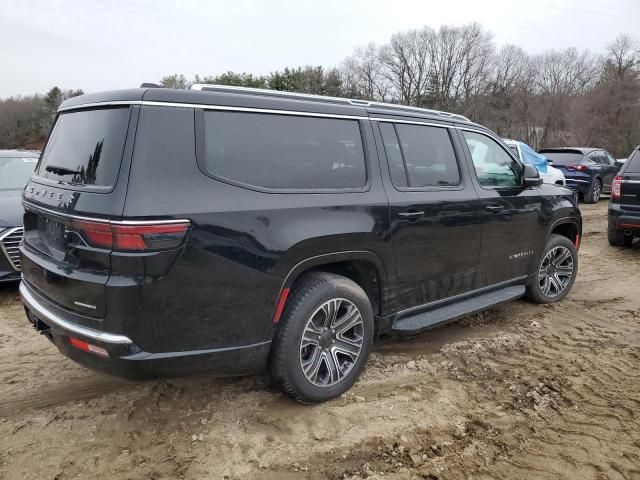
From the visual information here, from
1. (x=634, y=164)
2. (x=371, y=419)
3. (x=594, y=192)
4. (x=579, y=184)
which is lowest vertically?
(x=371, y=419)

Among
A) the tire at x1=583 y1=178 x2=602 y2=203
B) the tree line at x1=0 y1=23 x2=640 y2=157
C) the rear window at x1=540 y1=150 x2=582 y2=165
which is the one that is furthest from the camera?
the tree line at x1=0 y1=23 x2=640 y2=157

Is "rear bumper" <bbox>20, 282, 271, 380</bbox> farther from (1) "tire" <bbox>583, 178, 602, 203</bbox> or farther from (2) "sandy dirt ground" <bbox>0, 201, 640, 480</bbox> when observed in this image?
(1) "tire" <bbox>583, 178, 602, 203</bbox>

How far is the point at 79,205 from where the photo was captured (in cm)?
243

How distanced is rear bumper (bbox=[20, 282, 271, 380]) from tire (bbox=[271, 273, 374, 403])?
0.17 m

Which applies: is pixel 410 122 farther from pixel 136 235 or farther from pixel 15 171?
pixel 15 171

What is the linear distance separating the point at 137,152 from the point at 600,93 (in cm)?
3881

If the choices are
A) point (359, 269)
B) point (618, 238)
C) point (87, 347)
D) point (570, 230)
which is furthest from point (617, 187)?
point (87, 347)

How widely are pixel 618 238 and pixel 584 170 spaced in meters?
6.91

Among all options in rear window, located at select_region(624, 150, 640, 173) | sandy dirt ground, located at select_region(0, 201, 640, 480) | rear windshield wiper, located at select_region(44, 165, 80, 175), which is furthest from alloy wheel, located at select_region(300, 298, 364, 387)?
rear window, located at select_region(624, 150, 640, 173)

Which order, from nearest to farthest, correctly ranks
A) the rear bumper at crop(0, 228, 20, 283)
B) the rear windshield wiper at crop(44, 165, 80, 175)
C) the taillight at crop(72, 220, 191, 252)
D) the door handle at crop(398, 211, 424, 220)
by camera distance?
the taillight at crop(72, 220, 191, 252) < the rear windshield wiper at crop(44, 165, 80, 175) < the door handle at crop(398, 211, 424, 220) < the rear bumper at crop(0, 228, 20, 283)

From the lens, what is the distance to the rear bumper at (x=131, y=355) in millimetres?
2363

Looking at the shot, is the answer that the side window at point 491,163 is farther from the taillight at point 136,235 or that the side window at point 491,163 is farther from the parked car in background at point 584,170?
the parked car in background at point 584,170

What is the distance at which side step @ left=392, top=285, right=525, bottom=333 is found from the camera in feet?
11.4

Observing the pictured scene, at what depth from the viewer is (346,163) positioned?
3145mm
